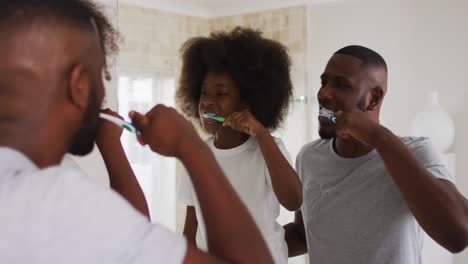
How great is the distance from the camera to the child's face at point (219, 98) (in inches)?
38.0

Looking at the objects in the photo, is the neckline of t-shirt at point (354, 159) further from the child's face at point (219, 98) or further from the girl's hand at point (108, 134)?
the girl's hand at point (108, 134)

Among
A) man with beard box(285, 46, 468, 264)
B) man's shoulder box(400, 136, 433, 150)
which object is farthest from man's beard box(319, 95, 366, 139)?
man's shoulder box(400, 136, 433, 150)

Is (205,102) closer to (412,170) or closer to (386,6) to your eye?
(412,170)

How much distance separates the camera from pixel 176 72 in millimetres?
3043

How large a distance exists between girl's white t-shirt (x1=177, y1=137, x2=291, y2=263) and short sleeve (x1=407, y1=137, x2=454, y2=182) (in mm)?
225

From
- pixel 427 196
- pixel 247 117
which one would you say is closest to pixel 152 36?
pixel 247 117

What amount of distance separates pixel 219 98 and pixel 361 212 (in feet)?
1.14

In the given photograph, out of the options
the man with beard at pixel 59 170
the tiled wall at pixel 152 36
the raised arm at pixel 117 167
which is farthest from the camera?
the tiled wall at pixel 152 36

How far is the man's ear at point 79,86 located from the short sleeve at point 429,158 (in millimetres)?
613

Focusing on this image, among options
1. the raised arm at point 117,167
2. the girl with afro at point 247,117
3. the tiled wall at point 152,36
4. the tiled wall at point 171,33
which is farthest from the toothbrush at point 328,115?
the tiled wall at point 152,36

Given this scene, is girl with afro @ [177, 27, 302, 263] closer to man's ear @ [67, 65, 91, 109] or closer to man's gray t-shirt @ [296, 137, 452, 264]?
man's gray t-shirt @ [296, 137, 452, 264]

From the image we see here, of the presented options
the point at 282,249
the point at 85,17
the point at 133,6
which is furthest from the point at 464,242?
the point at 133,6

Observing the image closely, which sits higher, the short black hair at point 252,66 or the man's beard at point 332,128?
the short black hair at point 252,66

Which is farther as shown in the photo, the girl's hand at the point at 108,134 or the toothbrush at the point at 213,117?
the toothbrush at the point at 213,117
